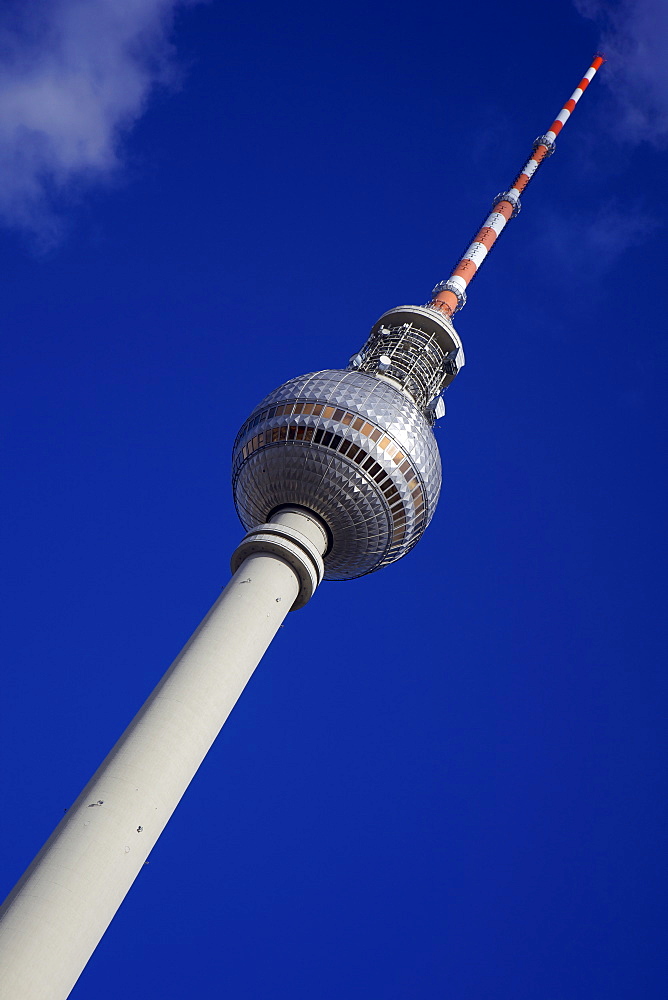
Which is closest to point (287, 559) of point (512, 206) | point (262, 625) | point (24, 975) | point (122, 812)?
point (262, 625)

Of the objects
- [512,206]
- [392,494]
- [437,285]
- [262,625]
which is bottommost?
[262,625]

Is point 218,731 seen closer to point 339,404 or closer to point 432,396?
point 339,404

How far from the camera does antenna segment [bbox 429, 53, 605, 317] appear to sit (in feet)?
194

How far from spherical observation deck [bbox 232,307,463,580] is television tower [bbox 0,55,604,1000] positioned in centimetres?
8

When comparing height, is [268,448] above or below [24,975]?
above

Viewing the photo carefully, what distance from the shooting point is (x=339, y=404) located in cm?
4231

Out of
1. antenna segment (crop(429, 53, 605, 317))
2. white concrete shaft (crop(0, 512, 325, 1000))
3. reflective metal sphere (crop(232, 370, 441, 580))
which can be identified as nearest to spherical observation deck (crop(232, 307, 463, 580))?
reflective metal sphere (crop(232, 370, 441, 580))

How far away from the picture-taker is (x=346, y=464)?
134 ft

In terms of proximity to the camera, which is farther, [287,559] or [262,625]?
[287,559]

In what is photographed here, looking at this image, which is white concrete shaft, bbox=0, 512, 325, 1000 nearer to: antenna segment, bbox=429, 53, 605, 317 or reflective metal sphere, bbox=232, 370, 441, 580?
reflective metal sphere, bbox=232, 370, 441, 580


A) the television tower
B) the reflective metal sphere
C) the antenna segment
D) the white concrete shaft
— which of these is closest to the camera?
the white concrete shaft

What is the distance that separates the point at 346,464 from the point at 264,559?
6.13 m

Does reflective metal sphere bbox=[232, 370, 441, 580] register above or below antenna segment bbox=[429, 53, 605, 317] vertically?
below

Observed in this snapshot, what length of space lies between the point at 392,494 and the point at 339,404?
208 inches
